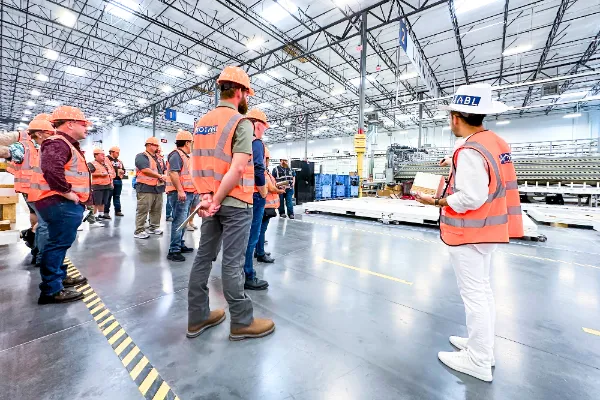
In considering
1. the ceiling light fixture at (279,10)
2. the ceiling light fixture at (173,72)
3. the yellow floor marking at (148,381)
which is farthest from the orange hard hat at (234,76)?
the ceiling light fixture at (173,72)

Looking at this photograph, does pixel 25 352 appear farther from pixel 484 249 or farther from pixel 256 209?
pixel 484 249

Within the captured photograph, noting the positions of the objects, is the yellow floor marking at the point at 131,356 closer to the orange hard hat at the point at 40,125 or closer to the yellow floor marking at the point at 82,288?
the yellow floor marking at the point at 82,288

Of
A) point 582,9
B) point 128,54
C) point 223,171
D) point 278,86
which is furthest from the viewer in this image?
point 278,86

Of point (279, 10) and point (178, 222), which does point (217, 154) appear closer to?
point (178, 222)

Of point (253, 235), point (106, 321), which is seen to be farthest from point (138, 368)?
point (253, 235)

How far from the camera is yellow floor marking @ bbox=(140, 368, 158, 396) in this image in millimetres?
1533

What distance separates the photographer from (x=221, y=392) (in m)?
1.52

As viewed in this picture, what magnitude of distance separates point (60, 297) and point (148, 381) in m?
1.73

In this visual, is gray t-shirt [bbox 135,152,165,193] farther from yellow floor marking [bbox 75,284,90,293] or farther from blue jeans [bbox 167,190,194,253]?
yellow floor marking [bbox 75,284,90,293]

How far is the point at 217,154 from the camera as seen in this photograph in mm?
1816

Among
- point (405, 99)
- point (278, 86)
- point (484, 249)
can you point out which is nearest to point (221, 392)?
point (484, 249)

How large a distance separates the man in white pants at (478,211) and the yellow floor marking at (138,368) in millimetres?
2027

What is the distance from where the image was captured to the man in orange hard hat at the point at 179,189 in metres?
4.05

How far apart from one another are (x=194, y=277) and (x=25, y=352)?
4.02 ft
